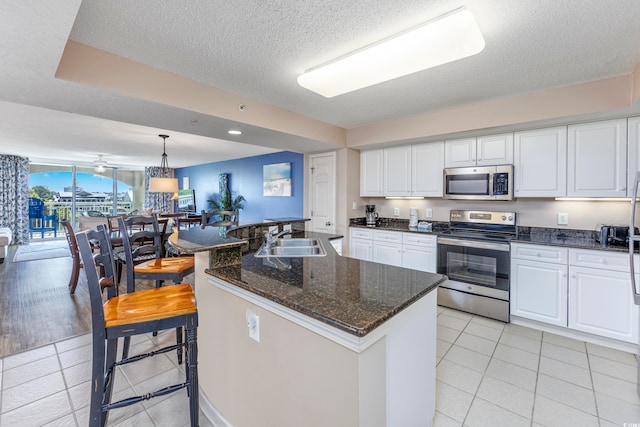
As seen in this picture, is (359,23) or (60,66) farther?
(60,66)

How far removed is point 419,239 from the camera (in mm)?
3549

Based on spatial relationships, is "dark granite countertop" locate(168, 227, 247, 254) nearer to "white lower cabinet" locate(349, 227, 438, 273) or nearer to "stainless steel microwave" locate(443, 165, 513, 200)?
"white lower cabinet" locate(349, 227, 438, 273)

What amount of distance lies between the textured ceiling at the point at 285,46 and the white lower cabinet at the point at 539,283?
1560 mm

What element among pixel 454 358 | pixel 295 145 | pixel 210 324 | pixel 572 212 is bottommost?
pixel 454 358

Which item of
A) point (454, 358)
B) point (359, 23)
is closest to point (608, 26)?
point (359, 23)

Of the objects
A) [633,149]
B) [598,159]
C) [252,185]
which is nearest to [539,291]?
[598,159]

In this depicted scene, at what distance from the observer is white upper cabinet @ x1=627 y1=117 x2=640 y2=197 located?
8.09 ft

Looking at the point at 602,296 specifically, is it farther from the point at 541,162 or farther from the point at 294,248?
the point at 294,248

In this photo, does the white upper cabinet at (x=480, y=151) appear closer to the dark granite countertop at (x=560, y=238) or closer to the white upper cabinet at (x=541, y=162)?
the white upper cabinet at (x=541, y=162)

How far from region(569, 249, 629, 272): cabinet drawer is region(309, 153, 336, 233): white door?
272cm

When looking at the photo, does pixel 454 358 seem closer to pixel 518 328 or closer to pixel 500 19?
pixel 518 328

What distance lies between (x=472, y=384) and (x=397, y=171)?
2.64 m

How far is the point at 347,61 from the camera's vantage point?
1.90 meters

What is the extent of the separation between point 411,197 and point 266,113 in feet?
7.34
